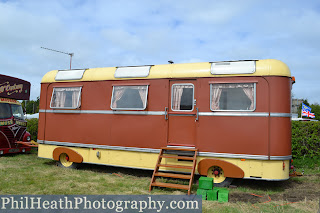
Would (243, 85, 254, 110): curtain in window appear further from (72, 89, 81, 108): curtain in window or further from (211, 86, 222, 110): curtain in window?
(72, 89, 81, 108): curtain in window

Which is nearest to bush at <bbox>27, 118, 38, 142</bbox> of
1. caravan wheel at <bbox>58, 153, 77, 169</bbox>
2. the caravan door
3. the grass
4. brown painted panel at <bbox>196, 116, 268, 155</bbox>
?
the grass

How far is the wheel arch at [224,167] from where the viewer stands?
6.04 metres

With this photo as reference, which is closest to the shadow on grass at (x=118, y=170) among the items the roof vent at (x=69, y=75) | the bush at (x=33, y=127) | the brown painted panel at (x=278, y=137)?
the roof vent at (x=69, y=75)

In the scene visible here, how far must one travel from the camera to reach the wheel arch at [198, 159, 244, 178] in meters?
6.04

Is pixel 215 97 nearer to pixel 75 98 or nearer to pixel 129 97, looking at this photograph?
pixel 129 97

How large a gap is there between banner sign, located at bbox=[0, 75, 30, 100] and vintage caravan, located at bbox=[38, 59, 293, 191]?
3146 mm

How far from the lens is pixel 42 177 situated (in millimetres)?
6785

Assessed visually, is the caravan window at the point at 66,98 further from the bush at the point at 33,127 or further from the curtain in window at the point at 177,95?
the bush at the point at 33,127

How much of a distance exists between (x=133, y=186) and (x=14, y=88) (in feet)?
25.0

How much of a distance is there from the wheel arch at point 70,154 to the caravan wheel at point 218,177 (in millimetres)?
3846

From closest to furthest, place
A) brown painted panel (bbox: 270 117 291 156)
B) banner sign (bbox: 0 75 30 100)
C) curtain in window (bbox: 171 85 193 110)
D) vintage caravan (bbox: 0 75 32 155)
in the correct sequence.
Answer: brown painted panel (bbox: 270 117 291 156), curtain in window (bbox: 171 85 193 110), vintage caravan (bbox: 0 75 32 155), banner sign (bbox: 0 75 30 100)

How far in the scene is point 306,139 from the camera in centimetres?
878

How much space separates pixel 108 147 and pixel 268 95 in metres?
4.41

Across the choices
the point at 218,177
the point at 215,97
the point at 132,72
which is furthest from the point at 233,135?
the point at 132,72
